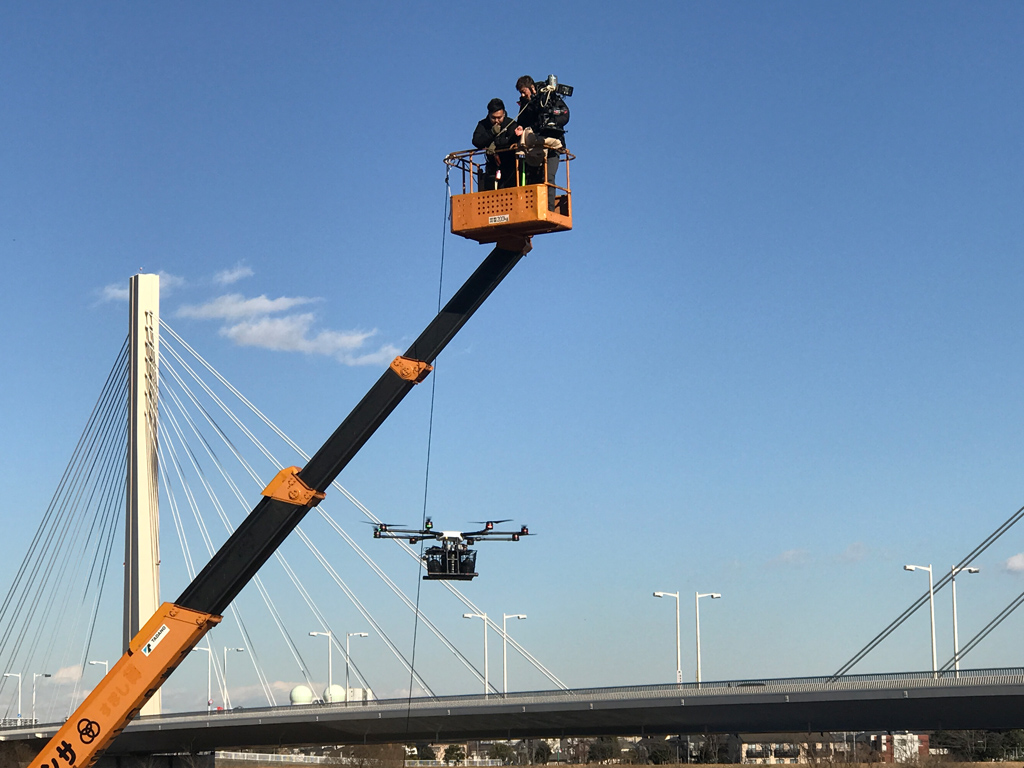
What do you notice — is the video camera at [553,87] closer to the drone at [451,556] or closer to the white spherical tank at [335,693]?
the drone at [451,556]

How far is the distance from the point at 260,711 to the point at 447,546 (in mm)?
28508

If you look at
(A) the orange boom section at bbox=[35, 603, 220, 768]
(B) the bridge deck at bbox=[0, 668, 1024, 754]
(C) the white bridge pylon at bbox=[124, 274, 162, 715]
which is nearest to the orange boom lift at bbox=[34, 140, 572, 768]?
(A) the orange boom section at bbox=[35, 603, 220, 768]

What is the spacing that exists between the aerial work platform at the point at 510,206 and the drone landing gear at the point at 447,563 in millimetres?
29669

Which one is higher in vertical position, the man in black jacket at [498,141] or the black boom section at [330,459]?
the man in black jacket at [498,141]

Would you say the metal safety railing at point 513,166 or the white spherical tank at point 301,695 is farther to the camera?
the white spherical tank at point 301,695

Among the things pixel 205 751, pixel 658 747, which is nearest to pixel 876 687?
pixel 205 751

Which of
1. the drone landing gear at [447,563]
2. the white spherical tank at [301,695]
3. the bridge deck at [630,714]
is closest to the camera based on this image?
the drone landing gear at [447,563]

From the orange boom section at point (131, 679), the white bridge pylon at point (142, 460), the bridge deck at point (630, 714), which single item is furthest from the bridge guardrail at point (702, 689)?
the orange boom section at point (131, 679)

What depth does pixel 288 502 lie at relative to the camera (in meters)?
24.8

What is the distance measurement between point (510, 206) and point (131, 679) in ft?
35.3

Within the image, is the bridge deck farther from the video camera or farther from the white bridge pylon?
the video camera

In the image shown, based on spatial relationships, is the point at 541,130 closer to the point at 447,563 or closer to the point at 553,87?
the point at 553,87

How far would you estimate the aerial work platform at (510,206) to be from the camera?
24297mm

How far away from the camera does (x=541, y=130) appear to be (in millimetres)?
24828
